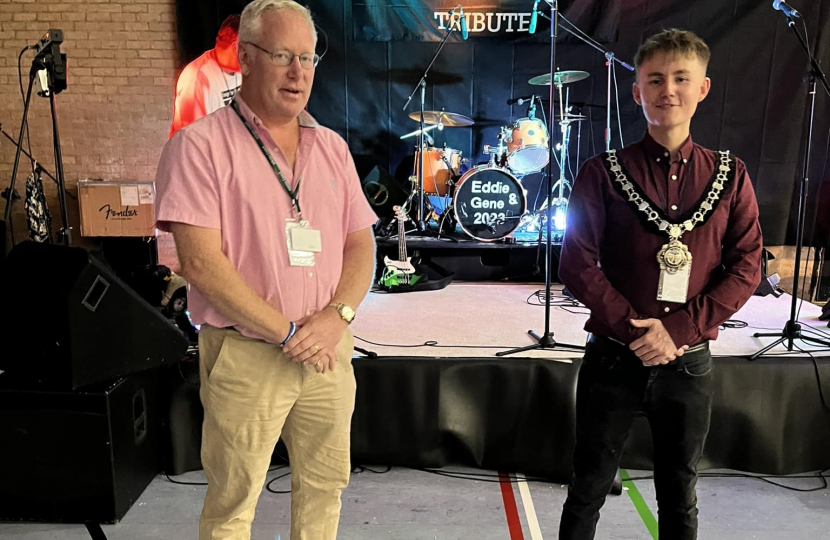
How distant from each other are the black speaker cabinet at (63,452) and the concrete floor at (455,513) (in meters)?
0.09

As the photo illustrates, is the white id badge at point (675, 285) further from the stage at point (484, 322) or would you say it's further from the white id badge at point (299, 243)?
the stage at point (484, 322)

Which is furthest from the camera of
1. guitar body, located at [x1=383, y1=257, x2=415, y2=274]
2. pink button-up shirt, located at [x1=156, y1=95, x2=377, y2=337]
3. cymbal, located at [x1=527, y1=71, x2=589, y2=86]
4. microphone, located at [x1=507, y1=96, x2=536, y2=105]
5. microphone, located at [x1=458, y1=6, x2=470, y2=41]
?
microphone, located at [x1=507, y1=96, x2=536, y2=105]

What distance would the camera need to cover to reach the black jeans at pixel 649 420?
1436mm

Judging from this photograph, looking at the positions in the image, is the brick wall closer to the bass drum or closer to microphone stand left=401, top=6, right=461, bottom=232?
microphone stand left=401, top=6, right=461, bottom=232

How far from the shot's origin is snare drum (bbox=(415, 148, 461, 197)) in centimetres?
476

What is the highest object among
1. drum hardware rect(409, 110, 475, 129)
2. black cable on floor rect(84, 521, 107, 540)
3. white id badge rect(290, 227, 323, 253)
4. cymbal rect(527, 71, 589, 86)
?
cymbal rect(527, 71, 589, 86)

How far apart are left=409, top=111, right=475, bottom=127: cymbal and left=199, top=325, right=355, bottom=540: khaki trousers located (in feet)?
11.4

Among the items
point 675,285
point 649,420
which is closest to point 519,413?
point 649,420

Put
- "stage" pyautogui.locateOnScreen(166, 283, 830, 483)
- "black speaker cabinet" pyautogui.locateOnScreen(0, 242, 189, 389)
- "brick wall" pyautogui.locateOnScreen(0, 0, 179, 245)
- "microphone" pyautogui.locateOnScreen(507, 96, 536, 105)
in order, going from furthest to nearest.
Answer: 1. "brick wall" pyautogui.locateOnScreen(0, 0, 179, 245)
2. "microphone" pyautogui.locateOnScreen(507, 96, 536, 105)
3. "stage" pyautogui.locateOnScreen(166, 283, 830, 483)
4. "black speaker cabinet" pyautogui.locateOnScreen(0, 242, 189, 389)

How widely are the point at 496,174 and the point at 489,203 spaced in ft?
0.78

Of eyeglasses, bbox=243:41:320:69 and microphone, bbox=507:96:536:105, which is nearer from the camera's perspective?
eyeglasses, bbox=243:41:320:69

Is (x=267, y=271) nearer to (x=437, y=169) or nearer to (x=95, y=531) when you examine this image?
(x=95, y=531)

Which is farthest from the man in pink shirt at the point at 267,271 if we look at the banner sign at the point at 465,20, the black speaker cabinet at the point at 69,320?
the banner sign at the point at 465,20

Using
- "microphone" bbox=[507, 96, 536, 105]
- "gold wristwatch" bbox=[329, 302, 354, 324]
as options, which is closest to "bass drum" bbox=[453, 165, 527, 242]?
"microphone" bbox=[507, 96, 536, 105]
